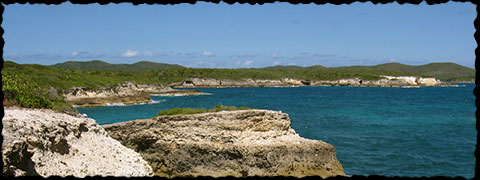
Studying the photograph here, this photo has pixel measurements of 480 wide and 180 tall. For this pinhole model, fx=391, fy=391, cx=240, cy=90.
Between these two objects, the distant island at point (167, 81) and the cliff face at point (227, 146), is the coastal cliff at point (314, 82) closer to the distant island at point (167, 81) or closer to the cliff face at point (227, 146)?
the distant island at point (167, 81)

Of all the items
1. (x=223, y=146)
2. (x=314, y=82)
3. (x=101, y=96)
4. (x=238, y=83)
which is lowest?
(x=238, y=83)

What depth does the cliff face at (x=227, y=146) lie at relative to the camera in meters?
15.9

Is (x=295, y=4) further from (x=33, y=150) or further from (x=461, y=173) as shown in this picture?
(x=461, y=173)

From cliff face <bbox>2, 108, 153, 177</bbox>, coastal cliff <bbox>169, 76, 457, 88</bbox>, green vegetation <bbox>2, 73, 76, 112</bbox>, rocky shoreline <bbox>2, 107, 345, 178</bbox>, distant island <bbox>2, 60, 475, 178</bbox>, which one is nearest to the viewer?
cliff face <bbox>2, 108, 153, 177</bbox>

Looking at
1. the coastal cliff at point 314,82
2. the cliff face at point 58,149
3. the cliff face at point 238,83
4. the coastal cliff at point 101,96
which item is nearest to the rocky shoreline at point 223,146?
the cliff face at point 58,149

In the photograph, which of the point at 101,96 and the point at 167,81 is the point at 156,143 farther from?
the point at 167,81

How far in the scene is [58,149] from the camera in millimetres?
10070

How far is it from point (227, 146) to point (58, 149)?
24.4 ft

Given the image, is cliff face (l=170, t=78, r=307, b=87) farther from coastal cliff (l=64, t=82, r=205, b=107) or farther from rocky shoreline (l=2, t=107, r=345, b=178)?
rocky shoreline (l=2, t=107, r=345, b=178)

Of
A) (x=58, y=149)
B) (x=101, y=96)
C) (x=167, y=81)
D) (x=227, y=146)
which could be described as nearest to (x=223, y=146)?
(x=227, y=146)

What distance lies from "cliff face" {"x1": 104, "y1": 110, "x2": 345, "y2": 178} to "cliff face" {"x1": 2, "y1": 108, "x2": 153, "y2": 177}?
138 inches

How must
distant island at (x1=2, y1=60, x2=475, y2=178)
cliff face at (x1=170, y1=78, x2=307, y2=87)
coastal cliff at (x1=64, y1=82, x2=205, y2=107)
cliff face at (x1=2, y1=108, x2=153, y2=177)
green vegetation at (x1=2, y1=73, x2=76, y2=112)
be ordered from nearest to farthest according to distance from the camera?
cliff face at (x1=2, y1=108, x2=153, y2=177) → distant island at (x1=2, y1=60, x2=475, y2=178) → green vegetation at (x1=2, y1=73, x2=76, y2=112) → coastal cliff at (x1=64, y1=82, x2=205, y2=107) → cliff face at (x1=170, y1=78, x2=307, y2=87)

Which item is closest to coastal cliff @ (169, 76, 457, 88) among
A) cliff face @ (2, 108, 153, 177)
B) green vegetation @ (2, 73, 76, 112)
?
green vegetation @ (2, 73, 76, 112)

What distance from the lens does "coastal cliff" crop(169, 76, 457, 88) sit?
160m
